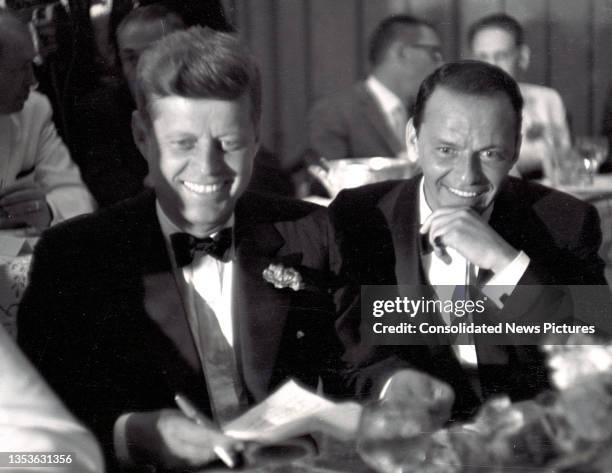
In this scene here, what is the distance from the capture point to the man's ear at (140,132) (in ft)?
6.70

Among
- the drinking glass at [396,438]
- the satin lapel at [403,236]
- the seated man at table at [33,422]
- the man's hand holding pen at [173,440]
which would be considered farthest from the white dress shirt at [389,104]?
the seated man at table at [33,422]

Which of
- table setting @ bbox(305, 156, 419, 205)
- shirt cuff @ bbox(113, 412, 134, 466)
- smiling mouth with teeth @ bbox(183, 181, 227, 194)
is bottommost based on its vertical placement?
shirt cuff @ bbox(113, 412, 134, 466)

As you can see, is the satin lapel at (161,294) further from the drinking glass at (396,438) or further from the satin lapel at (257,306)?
the drinking glass at (396,438)

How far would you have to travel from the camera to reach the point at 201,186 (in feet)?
6.54

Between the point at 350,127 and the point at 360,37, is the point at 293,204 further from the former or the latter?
the point at 360,37

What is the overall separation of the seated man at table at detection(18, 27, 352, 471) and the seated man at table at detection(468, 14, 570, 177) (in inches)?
21.1

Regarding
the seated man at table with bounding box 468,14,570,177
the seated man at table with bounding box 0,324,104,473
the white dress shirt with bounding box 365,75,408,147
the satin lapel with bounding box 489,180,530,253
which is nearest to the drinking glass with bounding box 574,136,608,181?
the seated man at table with bounding box 468,14,570,177

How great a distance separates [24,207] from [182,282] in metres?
0.45

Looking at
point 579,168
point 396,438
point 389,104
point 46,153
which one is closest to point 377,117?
point 389,104

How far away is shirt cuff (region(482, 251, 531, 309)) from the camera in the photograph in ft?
6.94

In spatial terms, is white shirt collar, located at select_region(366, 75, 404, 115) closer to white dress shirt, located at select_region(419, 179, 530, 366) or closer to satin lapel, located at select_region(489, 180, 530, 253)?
white dress shirt, located at select_region(419, 179, 530, 366)

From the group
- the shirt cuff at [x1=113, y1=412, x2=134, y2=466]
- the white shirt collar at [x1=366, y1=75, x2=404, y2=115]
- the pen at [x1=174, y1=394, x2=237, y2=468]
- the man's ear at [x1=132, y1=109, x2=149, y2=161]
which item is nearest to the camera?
the pen at [x1=174, y1=394, x2=237, y2=468]

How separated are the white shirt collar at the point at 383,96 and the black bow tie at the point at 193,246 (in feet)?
1.64

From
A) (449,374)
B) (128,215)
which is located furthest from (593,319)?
(128,215)
